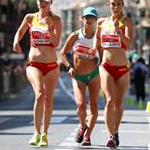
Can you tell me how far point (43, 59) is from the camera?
40.3ft

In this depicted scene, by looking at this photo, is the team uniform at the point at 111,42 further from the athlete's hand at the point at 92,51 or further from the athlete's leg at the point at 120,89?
the athlete's hand at the point at 92,51

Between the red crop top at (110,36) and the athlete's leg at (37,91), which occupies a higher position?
the red crop top at (110,36)

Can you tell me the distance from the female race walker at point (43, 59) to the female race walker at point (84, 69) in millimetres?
408

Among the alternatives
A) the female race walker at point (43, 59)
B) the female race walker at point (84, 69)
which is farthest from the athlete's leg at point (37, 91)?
the female race walker at point (84, 69)

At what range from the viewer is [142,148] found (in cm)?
1238

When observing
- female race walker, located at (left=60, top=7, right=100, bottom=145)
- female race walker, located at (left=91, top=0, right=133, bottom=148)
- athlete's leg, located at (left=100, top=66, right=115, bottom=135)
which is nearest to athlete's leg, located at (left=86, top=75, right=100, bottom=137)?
female race walker, located at (left=60, top=7, right=100, bottom=145)

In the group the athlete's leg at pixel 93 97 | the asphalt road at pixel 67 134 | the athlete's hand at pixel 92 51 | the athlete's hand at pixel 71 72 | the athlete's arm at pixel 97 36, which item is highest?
the athlete's arm at pixel 97 36

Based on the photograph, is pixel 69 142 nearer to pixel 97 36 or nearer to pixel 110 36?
pixel 97 36

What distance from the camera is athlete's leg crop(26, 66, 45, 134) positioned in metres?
12.1

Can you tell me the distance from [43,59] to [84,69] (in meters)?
0.70

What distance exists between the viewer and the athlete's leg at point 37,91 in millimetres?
12102

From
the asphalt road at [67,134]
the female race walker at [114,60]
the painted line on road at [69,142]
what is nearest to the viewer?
the female race walker at [114,60]

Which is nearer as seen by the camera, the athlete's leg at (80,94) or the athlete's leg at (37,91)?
the athlete's leg at (37,91)

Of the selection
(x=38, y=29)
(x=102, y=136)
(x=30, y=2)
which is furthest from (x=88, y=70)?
(x=30, y=2)
